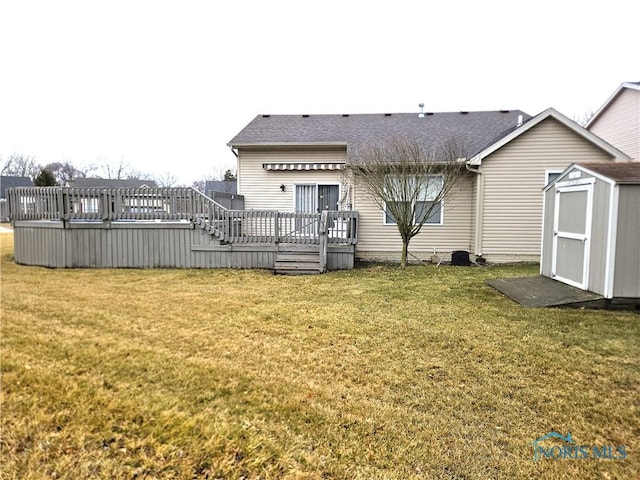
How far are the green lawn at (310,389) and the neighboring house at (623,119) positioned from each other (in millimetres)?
9005

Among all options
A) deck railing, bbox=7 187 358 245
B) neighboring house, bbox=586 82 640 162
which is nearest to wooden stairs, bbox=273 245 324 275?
deck railing, bbox=7 187 358 245

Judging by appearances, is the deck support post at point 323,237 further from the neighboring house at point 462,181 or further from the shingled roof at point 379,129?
the shingled roof at point 379,129

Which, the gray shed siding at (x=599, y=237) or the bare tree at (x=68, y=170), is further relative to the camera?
the bare tree at (x=68, y=170)

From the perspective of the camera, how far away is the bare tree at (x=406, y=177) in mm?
9773

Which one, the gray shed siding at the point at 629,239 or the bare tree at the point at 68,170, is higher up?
the bare tree at the point at 68,170

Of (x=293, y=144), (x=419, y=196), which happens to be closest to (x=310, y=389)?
(x=419, y=196)

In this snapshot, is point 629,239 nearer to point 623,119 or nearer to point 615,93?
point 623,119

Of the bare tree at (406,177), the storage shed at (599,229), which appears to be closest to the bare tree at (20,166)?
the bare tree at (406,177)

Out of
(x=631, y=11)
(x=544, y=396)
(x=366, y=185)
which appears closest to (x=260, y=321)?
(x=544, y=396)

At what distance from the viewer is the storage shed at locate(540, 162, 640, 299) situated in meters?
5.75

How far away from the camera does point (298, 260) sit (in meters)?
9.73

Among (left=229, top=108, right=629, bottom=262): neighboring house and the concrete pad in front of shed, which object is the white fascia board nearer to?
(left=229, top=108, right=629, bottom=262): neighboring house

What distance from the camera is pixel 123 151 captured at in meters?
55.6

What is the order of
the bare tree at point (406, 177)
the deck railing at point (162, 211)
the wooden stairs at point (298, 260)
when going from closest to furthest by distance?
the wooden stairs at point (298, 260) → the bare tree at point (406, 177) → the deck railing at point (162, 211)
